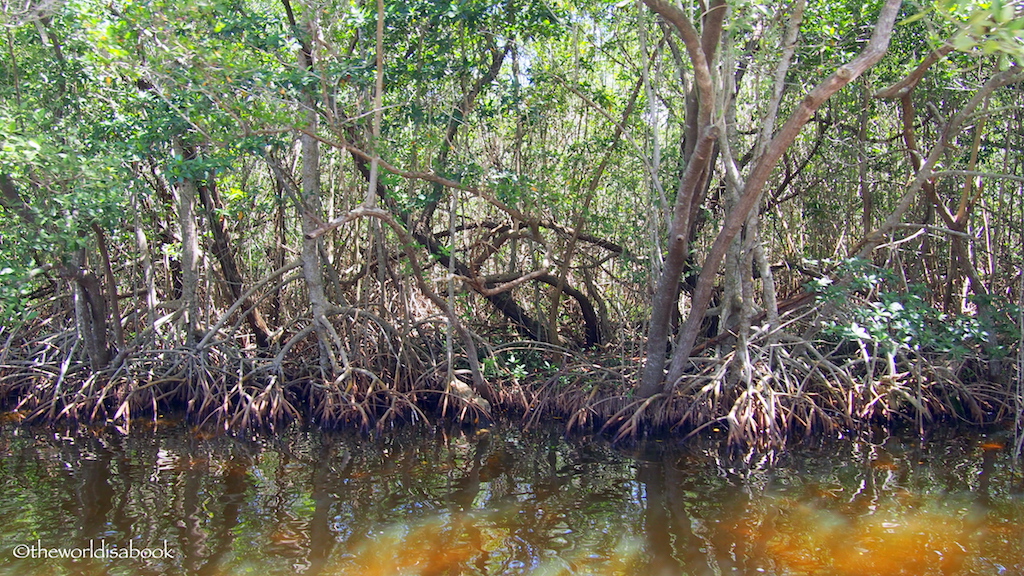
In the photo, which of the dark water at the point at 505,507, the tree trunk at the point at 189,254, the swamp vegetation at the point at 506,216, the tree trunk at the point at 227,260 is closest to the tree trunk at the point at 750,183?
the swamp vegetation at the point at 506,216

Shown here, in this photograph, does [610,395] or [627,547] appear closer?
[627,547]

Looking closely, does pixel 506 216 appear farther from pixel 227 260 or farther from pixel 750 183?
pixel 750 183

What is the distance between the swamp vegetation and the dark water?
59 cm

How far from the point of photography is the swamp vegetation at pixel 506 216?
505 centimetres

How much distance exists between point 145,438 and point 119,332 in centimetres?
138

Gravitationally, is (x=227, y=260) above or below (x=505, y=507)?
above

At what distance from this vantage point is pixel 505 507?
4.57 metres

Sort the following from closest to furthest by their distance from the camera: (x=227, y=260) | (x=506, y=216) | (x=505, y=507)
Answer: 1. (x=505, y=507)
2. (x=227, y=260)
3. (x=506, y=216)

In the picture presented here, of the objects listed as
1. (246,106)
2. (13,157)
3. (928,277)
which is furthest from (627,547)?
(928,277)

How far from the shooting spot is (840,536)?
4035mm

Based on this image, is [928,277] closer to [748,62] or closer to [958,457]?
[958,457]

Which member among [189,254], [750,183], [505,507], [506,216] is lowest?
[505,507]

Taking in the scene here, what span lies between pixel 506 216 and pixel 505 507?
4108 mm

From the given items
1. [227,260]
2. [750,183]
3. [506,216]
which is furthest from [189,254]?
[750,183]
